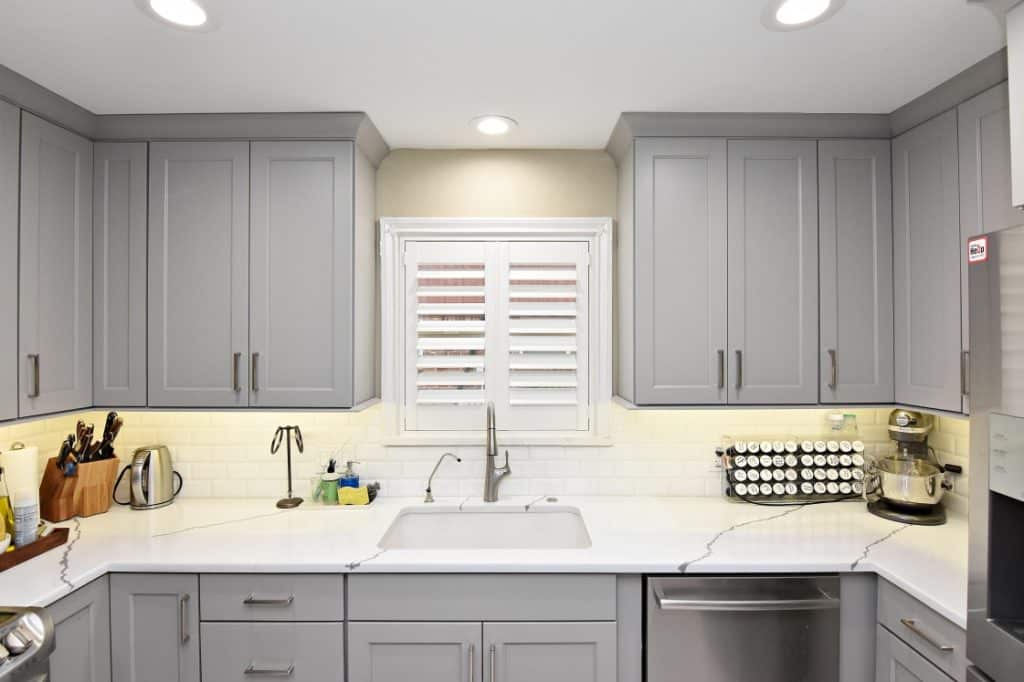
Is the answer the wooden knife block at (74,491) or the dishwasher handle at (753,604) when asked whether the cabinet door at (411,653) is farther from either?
the wooden knife block at (74,491)

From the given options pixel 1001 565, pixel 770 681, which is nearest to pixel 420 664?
pixel 770 681

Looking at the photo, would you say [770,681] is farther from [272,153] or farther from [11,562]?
[272,153]

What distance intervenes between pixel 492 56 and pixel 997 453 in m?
1.61

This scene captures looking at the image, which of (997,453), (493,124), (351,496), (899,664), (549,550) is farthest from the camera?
(351,496)

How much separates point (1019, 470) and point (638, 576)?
A: 102 cm

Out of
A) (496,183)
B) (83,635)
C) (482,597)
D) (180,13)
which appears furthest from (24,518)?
(496,183)

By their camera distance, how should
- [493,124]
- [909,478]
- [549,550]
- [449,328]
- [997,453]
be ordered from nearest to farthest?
[997,453] → [549,550] → [909,478] → [493,124] → [449,328]

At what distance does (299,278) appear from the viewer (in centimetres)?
211

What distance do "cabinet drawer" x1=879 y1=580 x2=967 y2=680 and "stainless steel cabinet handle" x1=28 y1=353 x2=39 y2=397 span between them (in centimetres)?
280

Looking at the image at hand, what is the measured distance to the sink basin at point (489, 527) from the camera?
231 cm

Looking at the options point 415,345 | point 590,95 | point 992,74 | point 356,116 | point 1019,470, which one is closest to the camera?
point 1019,470

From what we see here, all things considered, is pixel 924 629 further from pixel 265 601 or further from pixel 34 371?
pixel 34 371

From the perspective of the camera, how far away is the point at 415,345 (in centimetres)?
247

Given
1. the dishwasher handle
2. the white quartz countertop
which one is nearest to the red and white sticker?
the white quartz countertop
